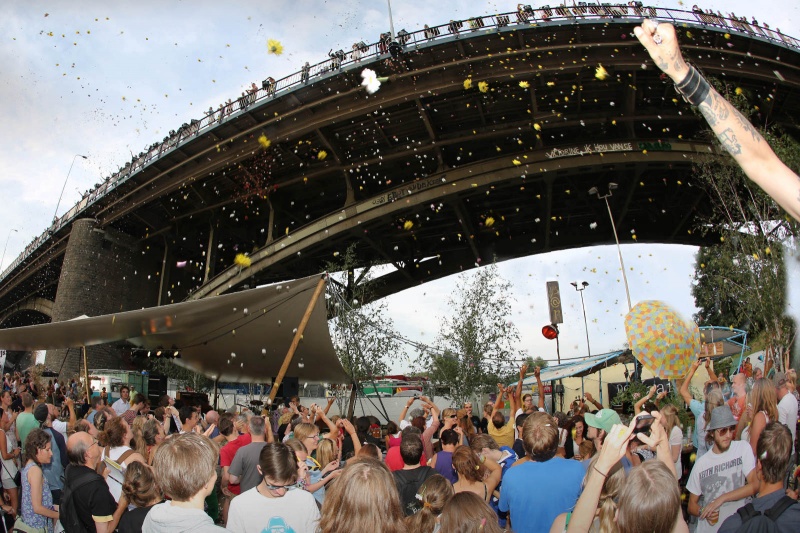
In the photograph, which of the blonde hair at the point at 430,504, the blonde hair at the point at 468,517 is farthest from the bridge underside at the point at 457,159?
the blonde hair at the point at 468,517

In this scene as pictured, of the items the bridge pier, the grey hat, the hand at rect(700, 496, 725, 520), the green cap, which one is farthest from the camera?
the bridge pier

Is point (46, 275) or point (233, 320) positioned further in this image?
point (46, 275)

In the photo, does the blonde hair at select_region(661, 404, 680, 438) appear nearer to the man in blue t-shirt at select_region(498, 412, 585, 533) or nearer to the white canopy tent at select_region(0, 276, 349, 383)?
the man in blue t-shirt at select_region(498, 412, 585, 533)

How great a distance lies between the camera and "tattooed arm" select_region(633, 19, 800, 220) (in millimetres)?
1746

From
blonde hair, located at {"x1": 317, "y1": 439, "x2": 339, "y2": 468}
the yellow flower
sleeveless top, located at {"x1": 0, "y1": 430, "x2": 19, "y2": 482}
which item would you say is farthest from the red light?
the yellow flower

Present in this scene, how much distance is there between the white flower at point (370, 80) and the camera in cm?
2198

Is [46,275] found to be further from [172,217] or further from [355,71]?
[355,71]

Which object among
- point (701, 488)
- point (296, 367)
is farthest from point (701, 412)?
point (296, 367)

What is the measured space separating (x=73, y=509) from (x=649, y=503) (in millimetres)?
4219

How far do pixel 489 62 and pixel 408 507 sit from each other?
1979cm

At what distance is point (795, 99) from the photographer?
78.4ft

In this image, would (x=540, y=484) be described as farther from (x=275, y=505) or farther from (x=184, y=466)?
(x=184, y=466)

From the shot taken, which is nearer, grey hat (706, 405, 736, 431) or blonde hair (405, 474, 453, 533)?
blonde hair (405, 474, 453, 533)

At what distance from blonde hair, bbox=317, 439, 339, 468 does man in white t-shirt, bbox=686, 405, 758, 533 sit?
3.23 metres
